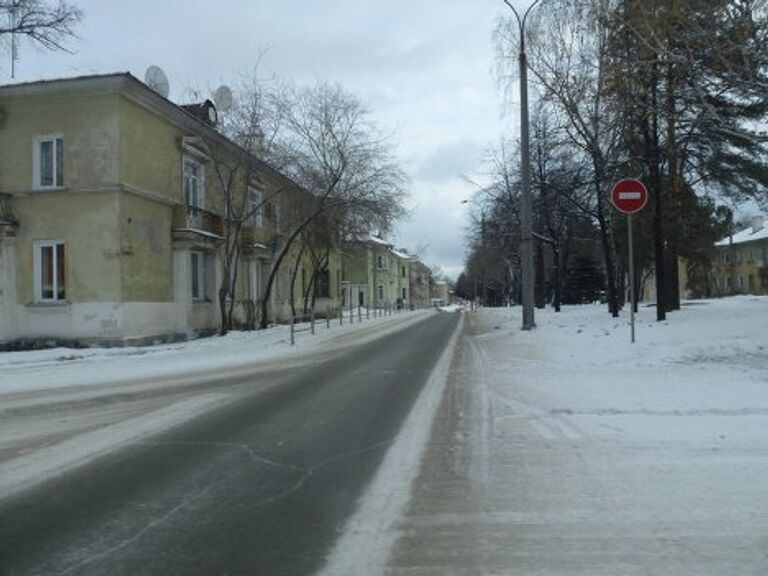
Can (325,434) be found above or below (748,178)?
below

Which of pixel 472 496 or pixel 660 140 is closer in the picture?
pixel 472 496

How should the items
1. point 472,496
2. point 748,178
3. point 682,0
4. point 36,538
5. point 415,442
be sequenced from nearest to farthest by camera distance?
point 36,538
point 472,496
point 415,442
point 682,0
point 748,178

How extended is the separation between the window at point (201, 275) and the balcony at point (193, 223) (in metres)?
1.00

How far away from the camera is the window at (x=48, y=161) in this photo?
2388cm

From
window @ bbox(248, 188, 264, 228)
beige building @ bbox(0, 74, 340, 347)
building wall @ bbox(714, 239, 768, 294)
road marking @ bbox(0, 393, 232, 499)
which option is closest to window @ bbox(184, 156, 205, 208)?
beige building @ bbox(0, 74, 340, 347)

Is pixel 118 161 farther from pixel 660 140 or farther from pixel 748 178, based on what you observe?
pixel 748 178

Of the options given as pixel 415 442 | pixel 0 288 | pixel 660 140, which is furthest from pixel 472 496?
pixel 0 288

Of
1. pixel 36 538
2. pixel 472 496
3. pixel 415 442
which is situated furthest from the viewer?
pixel 415 442

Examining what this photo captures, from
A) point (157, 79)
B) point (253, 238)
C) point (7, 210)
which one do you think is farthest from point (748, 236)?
point (7, 210)

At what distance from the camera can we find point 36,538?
16.9 ft

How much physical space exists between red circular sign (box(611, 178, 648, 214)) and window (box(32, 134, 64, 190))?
1660cm

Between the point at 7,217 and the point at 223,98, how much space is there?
9285 mm

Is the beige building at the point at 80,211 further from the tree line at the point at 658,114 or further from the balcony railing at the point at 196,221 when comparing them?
the tree line at the point at 658,114

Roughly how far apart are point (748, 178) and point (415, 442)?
2290cm
